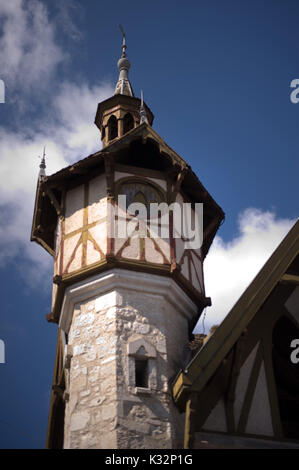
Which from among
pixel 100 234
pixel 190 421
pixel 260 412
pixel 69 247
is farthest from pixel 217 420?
pixel 69 247

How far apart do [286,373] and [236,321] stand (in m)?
2.49

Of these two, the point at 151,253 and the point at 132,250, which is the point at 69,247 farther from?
the point at 151,253

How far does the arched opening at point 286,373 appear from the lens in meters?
13.3

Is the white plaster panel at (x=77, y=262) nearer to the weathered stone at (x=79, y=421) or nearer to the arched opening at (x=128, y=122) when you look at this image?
the weathered stone at (x=79, y=421)

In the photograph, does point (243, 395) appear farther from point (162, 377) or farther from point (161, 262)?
point (161, 262)

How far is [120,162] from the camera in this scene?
49.3 feet

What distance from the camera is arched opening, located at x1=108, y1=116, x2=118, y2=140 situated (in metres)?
18.4

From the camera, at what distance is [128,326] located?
1249cm

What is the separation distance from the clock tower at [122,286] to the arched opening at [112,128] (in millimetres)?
2874

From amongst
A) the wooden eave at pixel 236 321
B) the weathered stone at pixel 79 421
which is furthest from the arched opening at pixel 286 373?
the weathered stone at pixel 79 421

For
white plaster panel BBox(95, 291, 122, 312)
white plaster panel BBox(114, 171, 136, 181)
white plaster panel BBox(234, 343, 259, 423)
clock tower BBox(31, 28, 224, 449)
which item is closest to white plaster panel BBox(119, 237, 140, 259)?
clock tower BBox(31, 28, 224, 449)

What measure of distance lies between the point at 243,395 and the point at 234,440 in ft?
3.18

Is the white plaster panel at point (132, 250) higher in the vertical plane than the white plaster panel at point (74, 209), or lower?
lower

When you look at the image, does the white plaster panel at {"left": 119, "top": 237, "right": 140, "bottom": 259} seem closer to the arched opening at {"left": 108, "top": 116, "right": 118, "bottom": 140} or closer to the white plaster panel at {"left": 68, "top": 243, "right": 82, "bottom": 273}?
the white plaster panel at {"left": 68, "top": 243, "right": 82, "bottom": 273}
